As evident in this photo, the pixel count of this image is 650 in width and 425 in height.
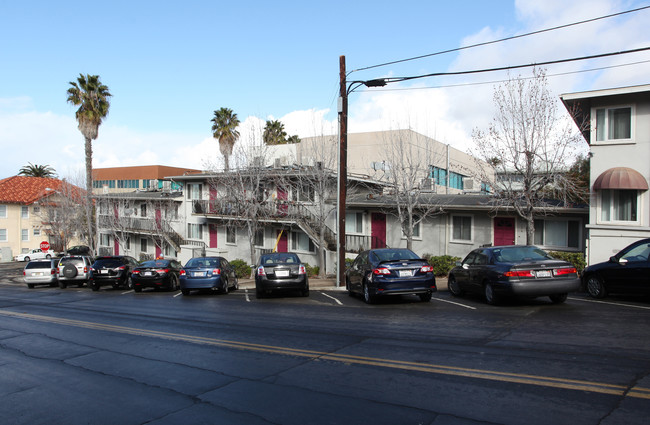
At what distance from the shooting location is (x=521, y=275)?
442 inches

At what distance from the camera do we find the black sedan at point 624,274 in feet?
37.7

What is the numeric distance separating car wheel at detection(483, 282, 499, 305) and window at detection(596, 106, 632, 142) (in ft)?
30.0

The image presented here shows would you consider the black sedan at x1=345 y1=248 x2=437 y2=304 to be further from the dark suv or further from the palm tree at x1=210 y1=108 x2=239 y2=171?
the palm tree at x1=210 y1=108 x2=239 y2=171

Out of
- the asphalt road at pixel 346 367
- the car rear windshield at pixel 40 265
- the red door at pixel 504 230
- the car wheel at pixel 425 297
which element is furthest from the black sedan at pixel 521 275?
→ the car rear windshield at pixel 40 265

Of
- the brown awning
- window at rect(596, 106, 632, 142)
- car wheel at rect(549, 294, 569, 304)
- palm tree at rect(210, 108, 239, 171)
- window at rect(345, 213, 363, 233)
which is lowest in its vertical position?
car wheel at rect(549, 294, 569, 304)

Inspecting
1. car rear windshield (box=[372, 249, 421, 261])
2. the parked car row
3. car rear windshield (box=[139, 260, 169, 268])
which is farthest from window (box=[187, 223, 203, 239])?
car rear windshield (box=[372, 249, 421, 261])

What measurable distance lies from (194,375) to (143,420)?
5.58ft

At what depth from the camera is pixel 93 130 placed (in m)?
42.5

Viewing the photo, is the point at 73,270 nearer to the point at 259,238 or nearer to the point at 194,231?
the point at 259,238

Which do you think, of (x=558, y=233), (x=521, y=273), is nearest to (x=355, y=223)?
(x=558, y=233)

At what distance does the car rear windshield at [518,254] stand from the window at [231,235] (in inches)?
973

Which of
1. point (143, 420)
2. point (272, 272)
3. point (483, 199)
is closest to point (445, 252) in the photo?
point (483, 199)

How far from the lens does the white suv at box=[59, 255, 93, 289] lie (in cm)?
2639

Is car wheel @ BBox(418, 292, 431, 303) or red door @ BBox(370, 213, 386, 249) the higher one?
red door @ BBox(370, 213, 386, 249)
